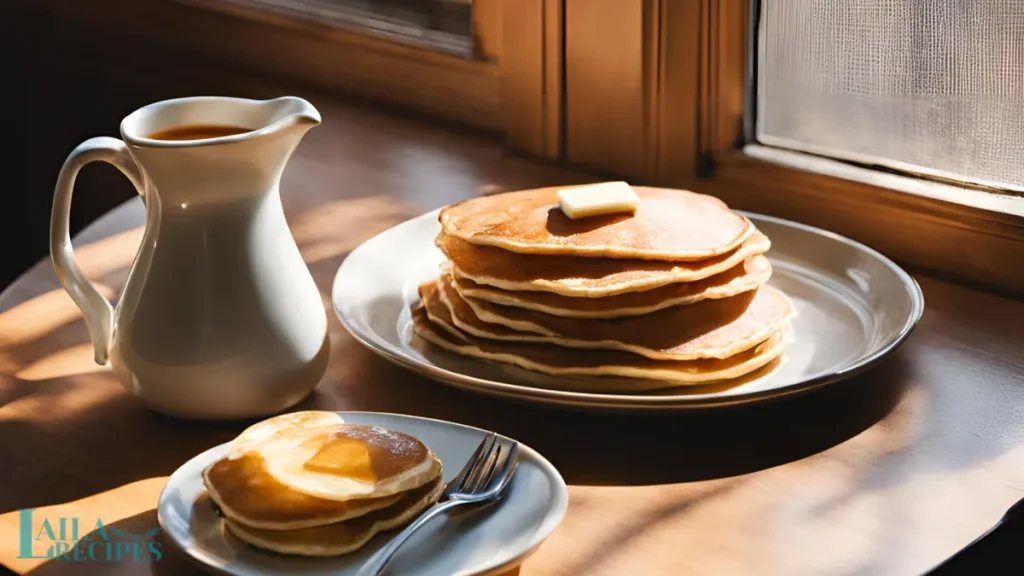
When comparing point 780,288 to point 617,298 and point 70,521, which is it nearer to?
point 617,298

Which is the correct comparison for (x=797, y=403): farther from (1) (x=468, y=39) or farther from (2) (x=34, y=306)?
(1) (x=468, y=39)

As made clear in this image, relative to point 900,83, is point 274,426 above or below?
below

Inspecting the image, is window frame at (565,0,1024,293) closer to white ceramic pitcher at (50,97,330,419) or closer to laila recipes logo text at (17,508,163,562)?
white ceramic pitcher at (50,97,330,419)

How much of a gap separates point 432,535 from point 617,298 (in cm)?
24

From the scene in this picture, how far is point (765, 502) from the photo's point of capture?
685 mm

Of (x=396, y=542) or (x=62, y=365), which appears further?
(x=62, y=365)

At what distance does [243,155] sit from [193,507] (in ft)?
0.72

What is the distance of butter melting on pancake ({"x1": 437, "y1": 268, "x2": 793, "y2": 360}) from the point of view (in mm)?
784

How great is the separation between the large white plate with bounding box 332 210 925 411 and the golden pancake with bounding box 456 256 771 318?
49 millimetres

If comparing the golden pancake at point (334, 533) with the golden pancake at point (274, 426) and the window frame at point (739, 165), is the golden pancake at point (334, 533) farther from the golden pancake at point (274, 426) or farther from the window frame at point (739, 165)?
the window frame at point (739, 165)

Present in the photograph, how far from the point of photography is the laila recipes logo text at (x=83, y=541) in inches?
25.4

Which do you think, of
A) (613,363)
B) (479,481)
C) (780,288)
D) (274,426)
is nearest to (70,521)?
(274,426)

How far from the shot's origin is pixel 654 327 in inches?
31.2

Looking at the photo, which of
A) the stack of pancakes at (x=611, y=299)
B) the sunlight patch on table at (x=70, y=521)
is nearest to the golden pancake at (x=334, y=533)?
the sunlight patch on table at (x=70, y=521)
